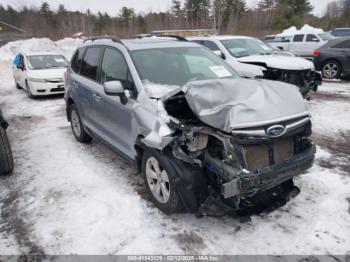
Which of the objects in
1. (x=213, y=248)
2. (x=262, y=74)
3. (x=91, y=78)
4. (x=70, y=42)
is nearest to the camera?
(x=213, y=248)

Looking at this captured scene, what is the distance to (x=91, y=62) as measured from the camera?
518cm

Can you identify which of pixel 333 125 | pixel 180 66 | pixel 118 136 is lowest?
pixel 333 125

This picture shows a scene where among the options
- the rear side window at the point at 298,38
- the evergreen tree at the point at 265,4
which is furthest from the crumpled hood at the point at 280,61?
the evergreen tree at the point at 265,4

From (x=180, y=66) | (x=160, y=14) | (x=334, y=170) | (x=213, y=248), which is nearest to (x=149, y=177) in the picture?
(x=213, y=248)

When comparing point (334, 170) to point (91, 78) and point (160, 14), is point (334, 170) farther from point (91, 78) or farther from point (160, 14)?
point (160, 14)

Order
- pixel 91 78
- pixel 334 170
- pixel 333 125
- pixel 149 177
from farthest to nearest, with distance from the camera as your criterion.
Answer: pixel 333 125 → pixel 91 78 → pixel 334 170 → pixel 149 177

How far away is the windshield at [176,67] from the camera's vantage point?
394cm

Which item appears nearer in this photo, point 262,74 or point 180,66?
point 180,66

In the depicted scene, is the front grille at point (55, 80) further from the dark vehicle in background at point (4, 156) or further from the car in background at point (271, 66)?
the dark vehicle in background at point (4, 156)

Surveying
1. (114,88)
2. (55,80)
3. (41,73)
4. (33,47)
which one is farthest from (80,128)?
(33,47)

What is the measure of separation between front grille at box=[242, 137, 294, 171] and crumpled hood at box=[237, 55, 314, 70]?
16.1 feet

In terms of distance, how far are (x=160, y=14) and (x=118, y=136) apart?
59.6 m

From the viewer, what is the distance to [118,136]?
4.30m

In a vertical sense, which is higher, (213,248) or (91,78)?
(91,78)
